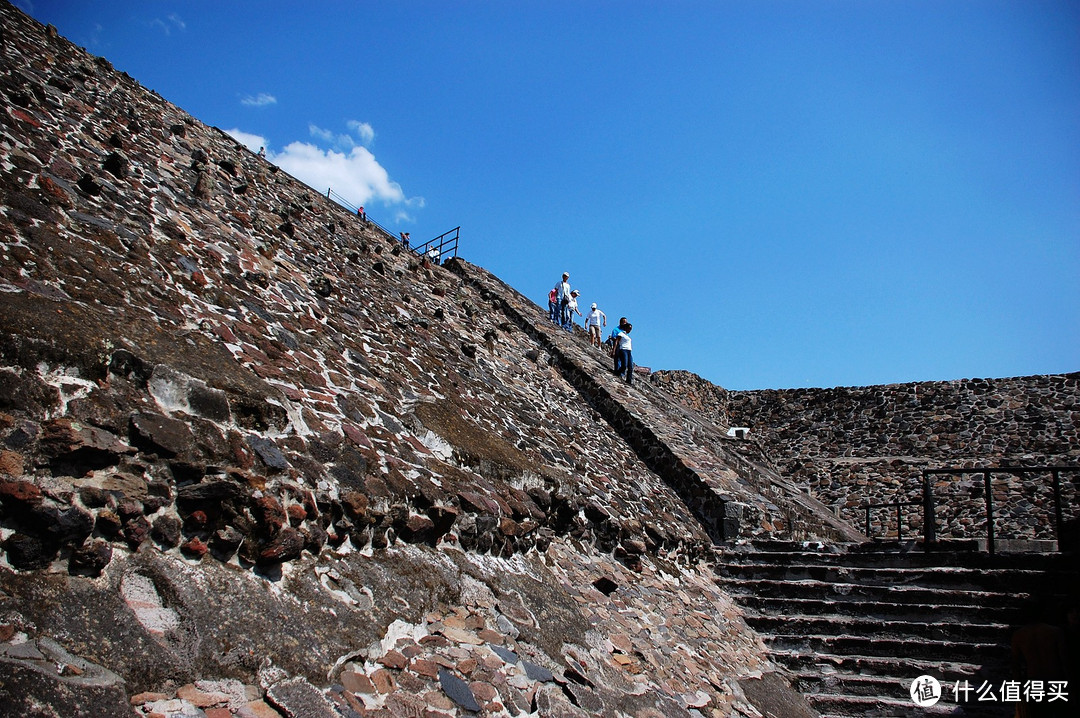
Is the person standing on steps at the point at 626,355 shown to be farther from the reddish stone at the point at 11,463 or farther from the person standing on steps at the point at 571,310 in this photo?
the reddish stone at the point at 11,463

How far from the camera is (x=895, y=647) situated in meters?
6.37

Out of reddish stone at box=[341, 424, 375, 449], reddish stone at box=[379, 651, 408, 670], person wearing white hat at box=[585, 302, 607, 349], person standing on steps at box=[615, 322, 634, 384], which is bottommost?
reddish stone at box=[379, 651, 408, 670]

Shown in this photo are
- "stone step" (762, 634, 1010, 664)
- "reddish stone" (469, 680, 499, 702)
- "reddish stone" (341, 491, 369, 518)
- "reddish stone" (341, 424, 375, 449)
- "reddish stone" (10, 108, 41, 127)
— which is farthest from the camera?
"stone step" (762, 634, 1010, 664)

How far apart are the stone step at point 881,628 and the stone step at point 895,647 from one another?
9 centimetres

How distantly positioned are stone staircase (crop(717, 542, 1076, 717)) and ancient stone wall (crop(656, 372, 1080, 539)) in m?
9.69

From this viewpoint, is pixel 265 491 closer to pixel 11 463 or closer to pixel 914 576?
pixel 11 463

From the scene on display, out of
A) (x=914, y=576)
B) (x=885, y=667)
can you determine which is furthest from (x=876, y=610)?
(x=885, y=667)

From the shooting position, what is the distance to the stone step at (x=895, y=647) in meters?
6.14

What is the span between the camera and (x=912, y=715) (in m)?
5.61

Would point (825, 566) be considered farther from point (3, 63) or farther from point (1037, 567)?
point (3, 63)

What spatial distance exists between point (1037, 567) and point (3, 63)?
1128cm

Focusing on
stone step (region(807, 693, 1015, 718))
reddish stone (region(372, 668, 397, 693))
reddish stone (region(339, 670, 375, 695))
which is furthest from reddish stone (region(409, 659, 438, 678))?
stone step (region(807, 693, 1015, 718))

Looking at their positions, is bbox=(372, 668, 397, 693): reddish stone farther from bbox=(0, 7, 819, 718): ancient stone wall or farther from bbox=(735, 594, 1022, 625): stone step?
bbox=(735, 594, 1022, 625): stone step

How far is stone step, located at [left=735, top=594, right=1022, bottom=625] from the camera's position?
655cm
